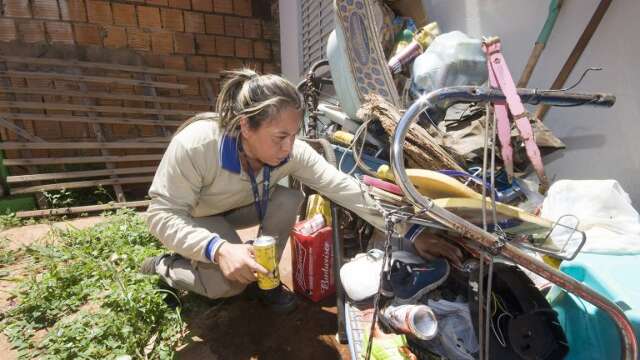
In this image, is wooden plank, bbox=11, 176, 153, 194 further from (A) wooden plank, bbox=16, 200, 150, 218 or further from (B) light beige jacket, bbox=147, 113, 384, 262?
(B) light beige jacket, bbox=147, 113, 384, 262

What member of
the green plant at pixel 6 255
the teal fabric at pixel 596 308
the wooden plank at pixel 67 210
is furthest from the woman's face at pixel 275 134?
the wooden plank at pixel 67 210

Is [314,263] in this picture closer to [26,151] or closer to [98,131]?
[98,131]

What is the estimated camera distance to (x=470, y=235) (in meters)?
0.89

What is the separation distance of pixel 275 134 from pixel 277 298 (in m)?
1.05

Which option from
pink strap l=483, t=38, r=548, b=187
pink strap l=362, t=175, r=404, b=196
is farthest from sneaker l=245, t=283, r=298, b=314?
pink strap l=483, t=38, r=548, b=187

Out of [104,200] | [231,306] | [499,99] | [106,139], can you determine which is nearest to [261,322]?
[231,306]

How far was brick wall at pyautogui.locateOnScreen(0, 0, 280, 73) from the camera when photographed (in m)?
4.22

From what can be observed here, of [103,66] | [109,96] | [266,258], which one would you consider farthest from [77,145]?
[266,258]

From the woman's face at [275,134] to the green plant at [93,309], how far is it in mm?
1026

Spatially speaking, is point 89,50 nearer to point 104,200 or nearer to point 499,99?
point 104,200

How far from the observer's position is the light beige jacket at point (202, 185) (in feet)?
4.73

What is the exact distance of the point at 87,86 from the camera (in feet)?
14.9

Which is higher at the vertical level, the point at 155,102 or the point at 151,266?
the point at 155,102

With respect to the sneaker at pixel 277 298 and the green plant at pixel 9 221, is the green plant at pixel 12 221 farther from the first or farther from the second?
the sneaker at pixel 277 298
